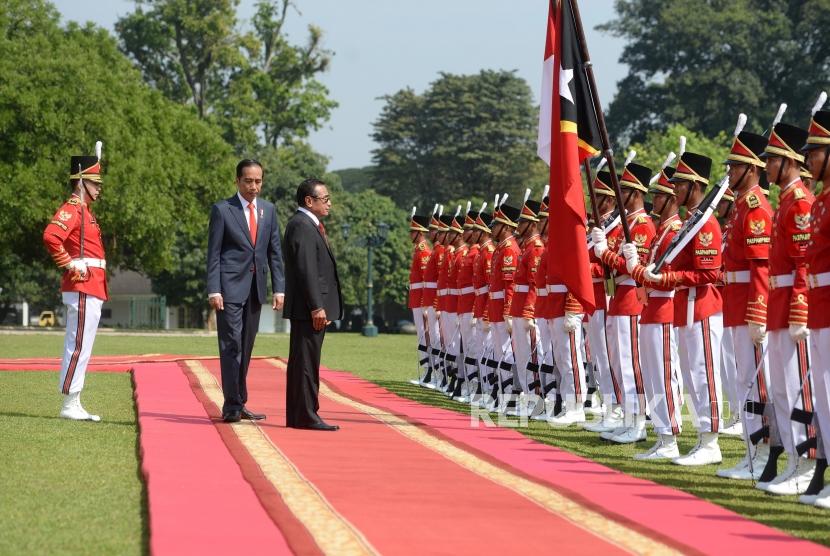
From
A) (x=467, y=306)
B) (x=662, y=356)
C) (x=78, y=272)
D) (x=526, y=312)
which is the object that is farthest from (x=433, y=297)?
(x=662, y=356)

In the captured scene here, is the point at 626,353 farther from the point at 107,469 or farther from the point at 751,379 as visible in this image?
the point at 107,469

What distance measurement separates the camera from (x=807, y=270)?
270 inches

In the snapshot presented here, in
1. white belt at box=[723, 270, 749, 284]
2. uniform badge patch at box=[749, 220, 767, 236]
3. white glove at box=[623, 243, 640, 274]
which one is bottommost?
white belt at box=[723, 270, 749, 284]

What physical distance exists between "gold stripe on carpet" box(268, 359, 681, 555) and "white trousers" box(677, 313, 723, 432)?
64.9 inches

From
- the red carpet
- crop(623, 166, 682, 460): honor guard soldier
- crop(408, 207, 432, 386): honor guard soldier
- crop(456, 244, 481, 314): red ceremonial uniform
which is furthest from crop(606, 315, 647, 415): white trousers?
crop(408, 207, 432, 386): honor guard soldier

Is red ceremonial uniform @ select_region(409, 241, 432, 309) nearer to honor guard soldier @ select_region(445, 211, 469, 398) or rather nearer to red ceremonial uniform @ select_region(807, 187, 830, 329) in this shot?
honor guard soldier @ select_region(445, 211, 469, 398)

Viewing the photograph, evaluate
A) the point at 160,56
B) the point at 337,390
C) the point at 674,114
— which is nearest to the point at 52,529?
the point at 337,390

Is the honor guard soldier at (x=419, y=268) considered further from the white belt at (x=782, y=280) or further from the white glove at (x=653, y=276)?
the white belt at (x=782, y=280)

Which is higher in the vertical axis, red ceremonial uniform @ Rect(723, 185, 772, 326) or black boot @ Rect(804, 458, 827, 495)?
red ceremonial uniform @ Rect(723, 185, 772, 326)

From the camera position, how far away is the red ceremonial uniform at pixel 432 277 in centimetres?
1677

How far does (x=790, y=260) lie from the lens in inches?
286

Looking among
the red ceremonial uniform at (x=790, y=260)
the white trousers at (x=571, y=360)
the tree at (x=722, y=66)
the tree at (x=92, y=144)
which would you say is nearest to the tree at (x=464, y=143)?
the tree at (x=722, y=66)

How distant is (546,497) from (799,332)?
178cm

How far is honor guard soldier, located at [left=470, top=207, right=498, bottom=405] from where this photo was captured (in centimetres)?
1398
